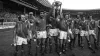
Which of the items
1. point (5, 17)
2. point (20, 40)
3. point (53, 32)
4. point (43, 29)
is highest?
point (43, 29)

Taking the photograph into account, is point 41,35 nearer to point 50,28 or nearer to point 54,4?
point 50,28

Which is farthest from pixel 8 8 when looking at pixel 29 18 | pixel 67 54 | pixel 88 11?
pixel 88 11

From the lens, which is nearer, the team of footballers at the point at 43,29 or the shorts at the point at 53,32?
the team of footballers at the point at 43,29

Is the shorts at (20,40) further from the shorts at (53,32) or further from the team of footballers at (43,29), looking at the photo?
the shorts at (53,32)

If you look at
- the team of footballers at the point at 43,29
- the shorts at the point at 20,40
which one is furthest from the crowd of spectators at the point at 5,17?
the shorts at the point at 20,40

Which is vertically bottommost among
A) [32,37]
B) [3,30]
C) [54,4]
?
[3,30]

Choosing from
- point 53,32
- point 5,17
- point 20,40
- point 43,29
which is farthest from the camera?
point 5,17

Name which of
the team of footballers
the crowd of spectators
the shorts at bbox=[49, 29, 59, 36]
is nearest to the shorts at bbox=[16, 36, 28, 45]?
the team of footballers

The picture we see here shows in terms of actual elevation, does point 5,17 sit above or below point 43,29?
below

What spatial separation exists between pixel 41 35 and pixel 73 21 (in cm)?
268

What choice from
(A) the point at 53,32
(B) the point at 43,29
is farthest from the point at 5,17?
(B) the point at 43,29

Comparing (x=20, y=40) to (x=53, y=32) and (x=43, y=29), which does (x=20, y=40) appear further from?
(x=53, y=32)

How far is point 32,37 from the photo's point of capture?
238 inches

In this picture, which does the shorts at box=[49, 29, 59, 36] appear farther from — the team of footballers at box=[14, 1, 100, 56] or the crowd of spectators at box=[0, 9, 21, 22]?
the crowd of spectators at box=[0, 9, 21, 22]
